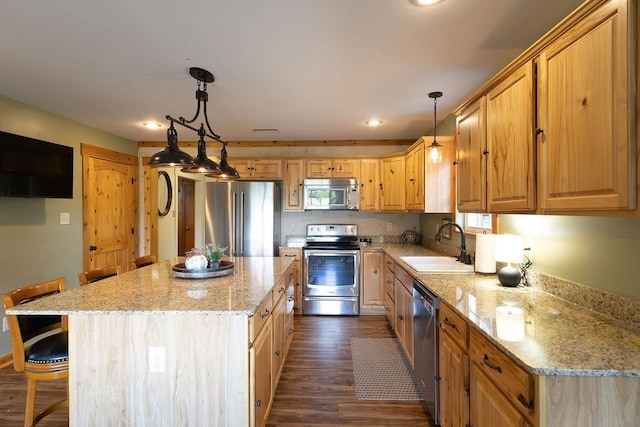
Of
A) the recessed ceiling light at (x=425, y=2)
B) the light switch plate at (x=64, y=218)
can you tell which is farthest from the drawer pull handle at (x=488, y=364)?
the light switch plate at (x=64, y=218)

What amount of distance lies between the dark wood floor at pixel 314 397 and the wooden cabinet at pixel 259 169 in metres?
2.31

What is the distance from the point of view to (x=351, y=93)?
273cm

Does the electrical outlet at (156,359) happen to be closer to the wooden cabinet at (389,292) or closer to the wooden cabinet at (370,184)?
the wooden cabinet at (389,292)

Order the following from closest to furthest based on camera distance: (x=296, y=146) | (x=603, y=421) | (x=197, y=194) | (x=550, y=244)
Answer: (x=603, y=421) < (x=550, y=244) < (x=296, y=146) < (x=197, y=194)

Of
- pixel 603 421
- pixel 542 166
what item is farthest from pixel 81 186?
pixel 603 421

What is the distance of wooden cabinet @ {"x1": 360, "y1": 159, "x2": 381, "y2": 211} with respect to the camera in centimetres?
434

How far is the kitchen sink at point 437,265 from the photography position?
247 centimetres

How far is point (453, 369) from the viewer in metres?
1.66

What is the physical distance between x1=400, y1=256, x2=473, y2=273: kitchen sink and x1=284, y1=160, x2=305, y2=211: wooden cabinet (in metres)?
1.91

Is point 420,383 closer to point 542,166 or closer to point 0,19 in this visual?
point 542,166

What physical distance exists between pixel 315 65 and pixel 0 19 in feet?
6.00

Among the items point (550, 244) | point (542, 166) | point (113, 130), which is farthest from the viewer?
point (113, 130)

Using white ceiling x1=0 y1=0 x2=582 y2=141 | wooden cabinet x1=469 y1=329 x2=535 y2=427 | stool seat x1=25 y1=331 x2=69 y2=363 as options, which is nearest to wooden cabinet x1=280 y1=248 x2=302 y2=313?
white ceiling x1=0 y1=0 x2=582 y2=141

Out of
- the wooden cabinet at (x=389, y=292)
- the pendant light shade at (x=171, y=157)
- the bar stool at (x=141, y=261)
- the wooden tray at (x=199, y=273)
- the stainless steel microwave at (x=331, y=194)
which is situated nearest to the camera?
the pendant light shade at (x=171, y=157)
